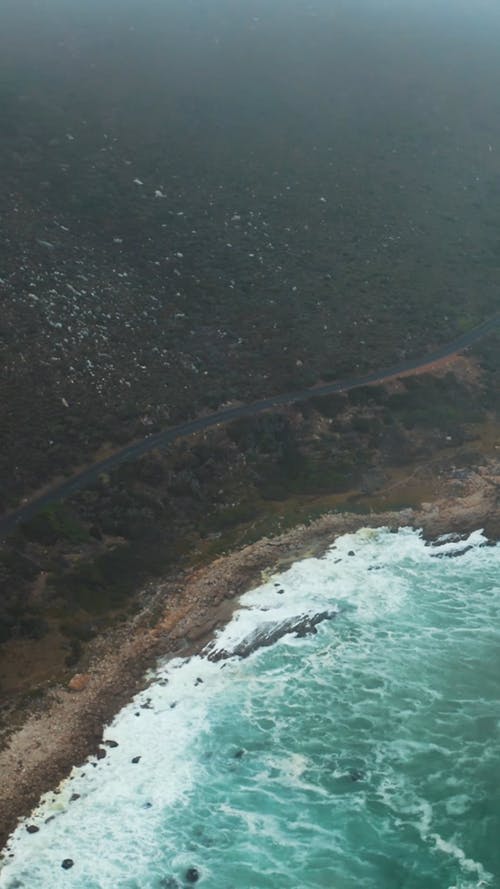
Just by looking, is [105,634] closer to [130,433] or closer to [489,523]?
[130,433]

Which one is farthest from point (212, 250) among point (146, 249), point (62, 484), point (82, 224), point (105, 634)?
point (105, 634)

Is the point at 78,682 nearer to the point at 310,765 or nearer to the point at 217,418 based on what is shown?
the point at 310,765

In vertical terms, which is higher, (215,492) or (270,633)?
(215,492)

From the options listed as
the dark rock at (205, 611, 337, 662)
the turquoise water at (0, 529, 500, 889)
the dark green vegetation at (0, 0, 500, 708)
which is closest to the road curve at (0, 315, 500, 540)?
the dark green vegetation at (0, 0, 500, 708)

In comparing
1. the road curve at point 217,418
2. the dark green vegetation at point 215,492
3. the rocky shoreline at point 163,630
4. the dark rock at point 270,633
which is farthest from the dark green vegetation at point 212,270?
the dark rock at point 270,633

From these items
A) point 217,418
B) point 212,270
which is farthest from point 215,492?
point 212,270

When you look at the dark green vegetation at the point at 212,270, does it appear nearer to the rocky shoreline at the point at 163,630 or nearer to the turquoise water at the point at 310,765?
the rocky shoreline at the point at 163,630
